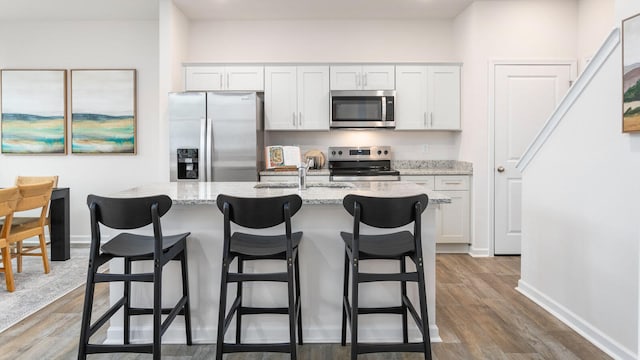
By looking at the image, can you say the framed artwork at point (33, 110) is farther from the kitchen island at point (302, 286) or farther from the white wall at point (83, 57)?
the kitchen island at point (302, 286)

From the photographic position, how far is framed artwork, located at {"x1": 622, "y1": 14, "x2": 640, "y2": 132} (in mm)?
2041

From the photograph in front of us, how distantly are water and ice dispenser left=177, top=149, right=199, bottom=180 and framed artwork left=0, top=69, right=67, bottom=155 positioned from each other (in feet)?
6.36

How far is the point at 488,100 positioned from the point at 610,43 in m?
2.10

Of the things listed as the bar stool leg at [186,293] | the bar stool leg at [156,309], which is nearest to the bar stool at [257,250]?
the bar stool leg at [156,309]

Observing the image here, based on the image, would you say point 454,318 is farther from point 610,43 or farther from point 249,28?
point 249,28

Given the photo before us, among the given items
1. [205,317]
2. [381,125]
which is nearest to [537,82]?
[381,125]

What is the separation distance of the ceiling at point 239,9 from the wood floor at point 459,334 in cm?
310

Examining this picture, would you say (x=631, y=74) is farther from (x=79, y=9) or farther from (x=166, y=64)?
(x=79, y=9)

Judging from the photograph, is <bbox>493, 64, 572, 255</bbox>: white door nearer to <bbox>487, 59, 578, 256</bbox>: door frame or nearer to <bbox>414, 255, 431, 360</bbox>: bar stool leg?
<bbox>487, 59, 578, 256</bbox>: door frame

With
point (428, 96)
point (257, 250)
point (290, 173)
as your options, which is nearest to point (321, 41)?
point (428, 96)

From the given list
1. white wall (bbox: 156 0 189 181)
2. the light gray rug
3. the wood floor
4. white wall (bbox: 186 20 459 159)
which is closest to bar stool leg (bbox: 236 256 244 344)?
the wood floor

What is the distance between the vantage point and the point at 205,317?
2.40 m

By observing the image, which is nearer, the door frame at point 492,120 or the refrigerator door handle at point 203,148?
the refrigerator door handle at point 203,148

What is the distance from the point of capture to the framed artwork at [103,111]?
502cm
